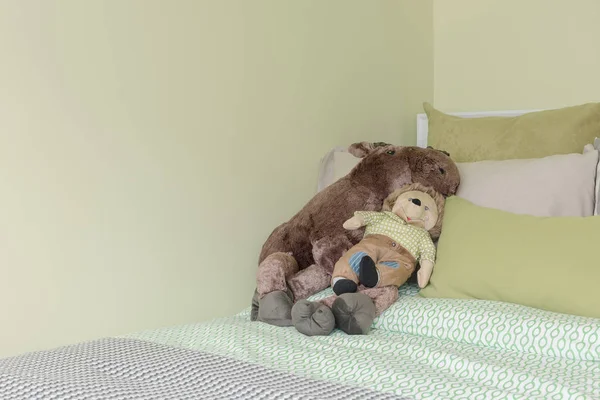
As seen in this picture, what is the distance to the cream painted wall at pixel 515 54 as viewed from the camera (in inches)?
95.3

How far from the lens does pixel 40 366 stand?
126 cm

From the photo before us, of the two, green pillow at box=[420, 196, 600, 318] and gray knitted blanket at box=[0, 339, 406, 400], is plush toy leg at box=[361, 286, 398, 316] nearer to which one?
green pillow at box=[420, 196, 600, 318]

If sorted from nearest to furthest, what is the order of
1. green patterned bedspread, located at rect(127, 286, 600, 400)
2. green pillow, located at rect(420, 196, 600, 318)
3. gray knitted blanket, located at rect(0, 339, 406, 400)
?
gray knitted blanket, located at rect(0, 339, 406, 400) → green patterned bedspread, located at rect(127, 286, 600, 400) → green pillow, located at rect(420, 196, 600, 318)

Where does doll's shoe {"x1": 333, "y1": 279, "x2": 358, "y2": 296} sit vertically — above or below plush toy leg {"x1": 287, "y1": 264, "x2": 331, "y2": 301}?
above

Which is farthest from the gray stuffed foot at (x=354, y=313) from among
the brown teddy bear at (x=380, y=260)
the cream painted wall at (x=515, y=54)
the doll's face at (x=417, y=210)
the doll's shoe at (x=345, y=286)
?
the cream painted wall at (x=515, y=54)

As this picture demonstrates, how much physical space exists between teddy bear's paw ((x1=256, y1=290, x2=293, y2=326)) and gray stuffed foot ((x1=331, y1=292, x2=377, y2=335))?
16 cm

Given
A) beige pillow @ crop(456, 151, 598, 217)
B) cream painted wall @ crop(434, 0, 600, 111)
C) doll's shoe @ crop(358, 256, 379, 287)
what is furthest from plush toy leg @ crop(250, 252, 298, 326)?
cream painted wall @ crop(434, 0, 600, 111)

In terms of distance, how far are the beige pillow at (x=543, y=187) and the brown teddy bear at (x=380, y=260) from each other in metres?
0.14

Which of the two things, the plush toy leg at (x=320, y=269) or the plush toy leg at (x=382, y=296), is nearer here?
the plush toy leg at (x=382, y=296)

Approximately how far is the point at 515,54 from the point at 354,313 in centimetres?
144

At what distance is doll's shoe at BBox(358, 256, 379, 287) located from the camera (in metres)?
1.75

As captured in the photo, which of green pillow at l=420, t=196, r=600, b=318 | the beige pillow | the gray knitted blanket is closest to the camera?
the gray knitted blanket

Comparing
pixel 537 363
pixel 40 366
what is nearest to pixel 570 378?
pixel 537 363

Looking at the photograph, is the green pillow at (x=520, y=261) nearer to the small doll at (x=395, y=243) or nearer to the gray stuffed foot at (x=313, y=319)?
the small doll at (x=395, y=243)
